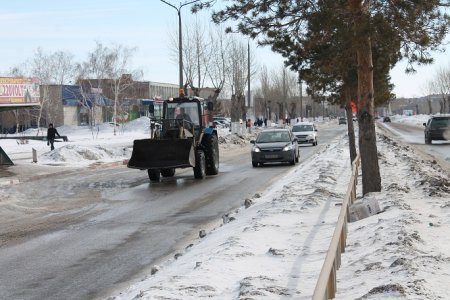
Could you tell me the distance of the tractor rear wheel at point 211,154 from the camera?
70.2 ft

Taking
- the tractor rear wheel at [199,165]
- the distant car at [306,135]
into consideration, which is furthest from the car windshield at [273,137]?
the distant car at [306,135]

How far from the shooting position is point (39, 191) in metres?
18.4

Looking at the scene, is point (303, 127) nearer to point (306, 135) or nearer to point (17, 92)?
point (306, 135)

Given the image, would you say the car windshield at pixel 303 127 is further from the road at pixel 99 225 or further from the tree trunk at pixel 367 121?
the tree trunk at pixel 367 121

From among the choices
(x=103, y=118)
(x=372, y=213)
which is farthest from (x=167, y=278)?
(x=103, y=118)

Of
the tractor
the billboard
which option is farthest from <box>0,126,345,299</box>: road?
the billboard

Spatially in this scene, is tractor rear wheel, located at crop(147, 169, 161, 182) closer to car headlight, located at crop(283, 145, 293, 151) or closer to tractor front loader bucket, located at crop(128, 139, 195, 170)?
tractor front loader bucket, located at crop(128, 139, 195, 170)

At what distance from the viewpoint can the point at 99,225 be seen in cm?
1187

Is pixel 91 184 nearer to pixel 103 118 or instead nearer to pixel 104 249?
pixel 104 249

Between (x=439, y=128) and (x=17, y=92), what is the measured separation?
22562 millimetres

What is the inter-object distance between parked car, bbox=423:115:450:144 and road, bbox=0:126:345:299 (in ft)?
57.8

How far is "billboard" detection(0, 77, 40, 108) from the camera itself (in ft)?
86.8

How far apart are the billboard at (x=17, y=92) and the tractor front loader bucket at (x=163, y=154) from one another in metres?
9.38

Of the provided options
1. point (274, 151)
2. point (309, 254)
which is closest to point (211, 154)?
point (274, 151)
